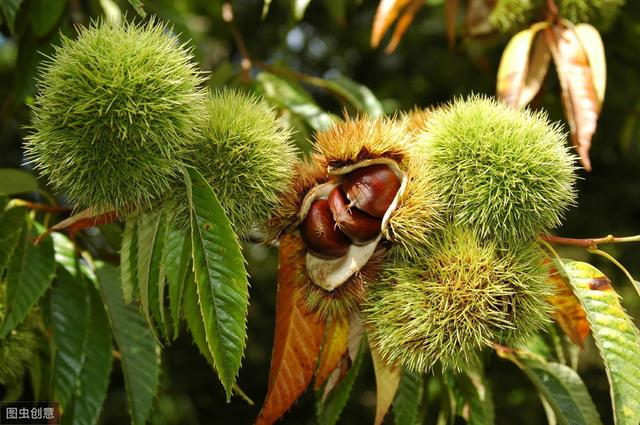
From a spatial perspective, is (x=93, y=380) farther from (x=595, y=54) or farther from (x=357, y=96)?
(x=595, y=54)

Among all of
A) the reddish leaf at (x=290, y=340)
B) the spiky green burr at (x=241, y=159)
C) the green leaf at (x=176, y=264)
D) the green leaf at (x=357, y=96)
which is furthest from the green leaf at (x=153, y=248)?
the green leaf at (x=357, y=96)

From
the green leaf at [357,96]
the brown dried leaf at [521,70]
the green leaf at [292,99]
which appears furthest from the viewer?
the green leaf at [357,96]

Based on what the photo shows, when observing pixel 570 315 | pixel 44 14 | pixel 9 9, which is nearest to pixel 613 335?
pixel 570 315

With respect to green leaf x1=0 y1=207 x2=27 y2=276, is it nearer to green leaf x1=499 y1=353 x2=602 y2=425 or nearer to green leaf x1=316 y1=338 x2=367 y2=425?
green leaf x1=316 y1=338 x2=367 y2=425

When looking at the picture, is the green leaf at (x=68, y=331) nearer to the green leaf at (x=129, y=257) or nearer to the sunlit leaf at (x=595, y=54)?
the green leaf at (x=129, y=257)

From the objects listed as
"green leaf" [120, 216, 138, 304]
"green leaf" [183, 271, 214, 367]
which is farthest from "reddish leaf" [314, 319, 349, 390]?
"green leaf" [120, 216, 138, 304]

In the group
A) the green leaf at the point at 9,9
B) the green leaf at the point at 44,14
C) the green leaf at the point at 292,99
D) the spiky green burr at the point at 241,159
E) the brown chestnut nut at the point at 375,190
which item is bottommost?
the brown chestnut nut at the point at 375,190

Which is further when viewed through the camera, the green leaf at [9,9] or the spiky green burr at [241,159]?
the green leaf at [9,9]

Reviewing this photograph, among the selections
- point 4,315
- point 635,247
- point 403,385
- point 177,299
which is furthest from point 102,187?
point 635,247
